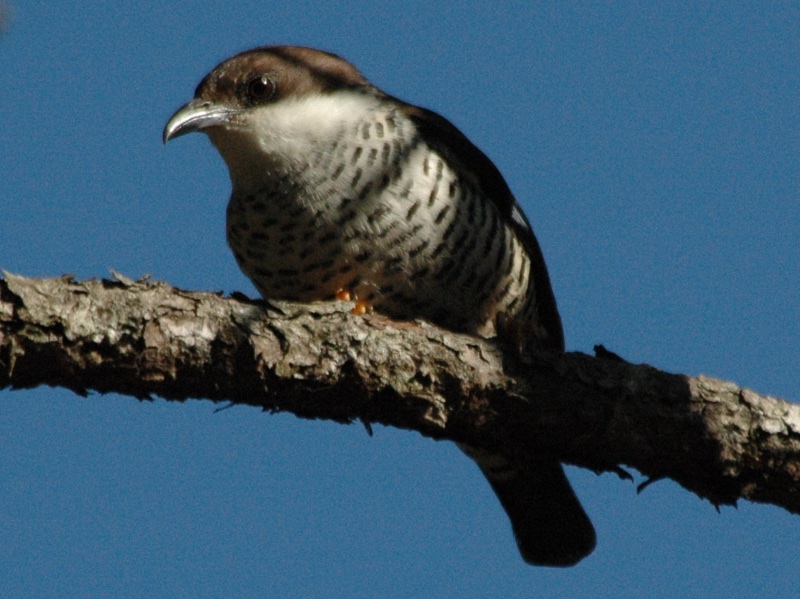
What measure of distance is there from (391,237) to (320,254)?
1.19ft

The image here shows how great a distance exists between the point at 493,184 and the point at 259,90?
1369 millimetres

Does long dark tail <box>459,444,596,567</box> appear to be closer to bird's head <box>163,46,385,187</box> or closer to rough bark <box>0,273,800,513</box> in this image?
rough bark <box>0,273,800,513</box>

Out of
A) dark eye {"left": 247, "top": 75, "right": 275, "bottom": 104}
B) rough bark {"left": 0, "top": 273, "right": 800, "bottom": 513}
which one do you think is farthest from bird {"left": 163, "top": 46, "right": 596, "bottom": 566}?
rough bark {"left": 0, "top": 273, "right": 800, "bottom": 513}

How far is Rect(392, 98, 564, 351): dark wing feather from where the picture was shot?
5938mm

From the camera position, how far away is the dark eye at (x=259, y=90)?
5.86 metres

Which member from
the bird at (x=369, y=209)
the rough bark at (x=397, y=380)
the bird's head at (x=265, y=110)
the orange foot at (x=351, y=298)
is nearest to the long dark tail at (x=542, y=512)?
the bird at (x=369, y=209)

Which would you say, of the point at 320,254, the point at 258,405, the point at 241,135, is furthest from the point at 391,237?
the point at 258,405

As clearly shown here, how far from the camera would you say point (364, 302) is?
222 inches

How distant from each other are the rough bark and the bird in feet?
2.42

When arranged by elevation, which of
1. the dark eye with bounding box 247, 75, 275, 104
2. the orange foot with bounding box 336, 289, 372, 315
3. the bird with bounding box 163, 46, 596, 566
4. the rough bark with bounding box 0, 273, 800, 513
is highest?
the dark eye with bounding box 247, 75, 275, 104

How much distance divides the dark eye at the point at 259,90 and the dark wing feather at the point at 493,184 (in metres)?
0.72

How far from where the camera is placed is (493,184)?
6.14 meters

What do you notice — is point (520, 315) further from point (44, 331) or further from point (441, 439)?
point (44, 331)

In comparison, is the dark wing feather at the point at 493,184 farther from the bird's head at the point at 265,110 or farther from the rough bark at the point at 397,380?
the rough bark at the point at 397,380
